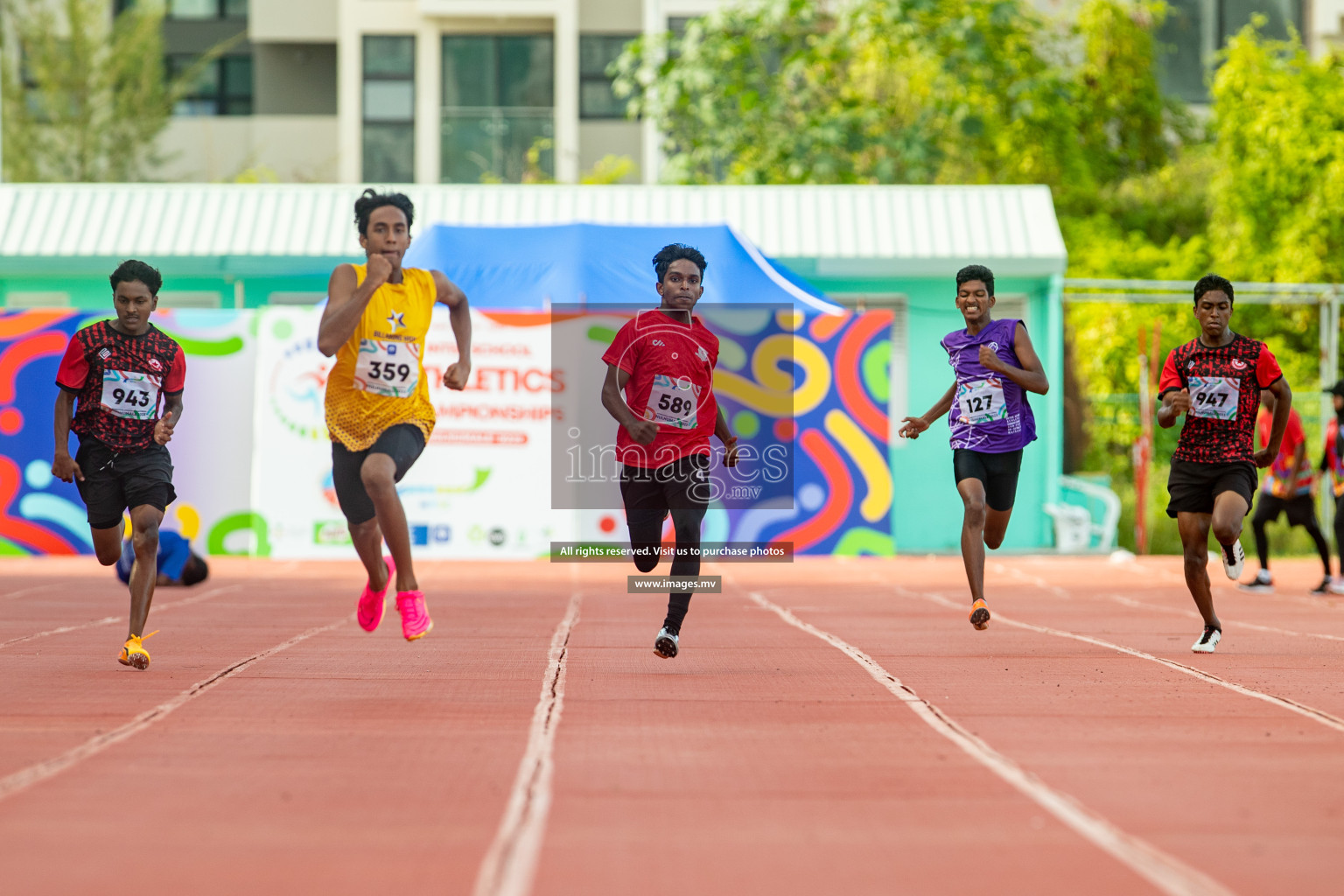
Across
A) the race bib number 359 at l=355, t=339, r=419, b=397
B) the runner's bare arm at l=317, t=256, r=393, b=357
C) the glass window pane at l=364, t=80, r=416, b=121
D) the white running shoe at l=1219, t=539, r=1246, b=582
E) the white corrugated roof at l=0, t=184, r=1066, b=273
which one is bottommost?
the white running shoe at l=1219, t=539, r=1246, b=582

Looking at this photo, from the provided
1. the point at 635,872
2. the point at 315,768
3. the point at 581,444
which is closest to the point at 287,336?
the point at 581,444

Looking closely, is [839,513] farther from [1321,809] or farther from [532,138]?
[532,138]

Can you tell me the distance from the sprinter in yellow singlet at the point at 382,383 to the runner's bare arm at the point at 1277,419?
4.28 meters

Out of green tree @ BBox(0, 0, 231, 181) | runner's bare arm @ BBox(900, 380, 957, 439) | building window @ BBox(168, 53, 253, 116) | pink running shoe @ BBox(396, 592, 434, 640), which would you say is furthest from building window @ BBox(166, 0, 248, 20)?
pink running shoe @ BBox(396, 592, 434, 640)

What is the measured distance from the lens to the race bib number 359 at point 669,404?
7445 mm

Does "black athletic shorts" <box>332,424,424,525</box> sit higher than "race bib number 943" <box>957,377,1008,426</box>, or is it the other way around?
"race bib number 943" <box>957,377,1008,426</box>

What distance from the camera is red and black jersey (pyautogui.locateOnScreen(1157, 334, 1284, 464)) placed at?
26.9 ft

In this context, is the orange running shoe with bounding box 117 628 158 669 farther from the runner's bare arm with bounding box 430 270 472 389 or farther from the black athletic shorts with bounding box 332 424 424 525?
the runner's bare arm with bounding box 430 270 472 389

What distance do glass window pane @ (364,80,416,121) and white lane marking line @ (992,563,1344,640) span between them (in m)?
19.2

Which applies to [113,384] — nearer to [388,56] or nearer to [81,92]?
[388,56]

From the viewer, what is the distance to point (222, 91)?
36156mm

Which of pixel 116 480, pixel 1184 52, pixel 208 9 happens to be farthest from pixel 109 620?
pixel 208 9

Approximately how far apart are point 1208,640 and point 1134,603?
12.5ft

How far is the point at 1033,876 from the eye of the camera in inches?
149
